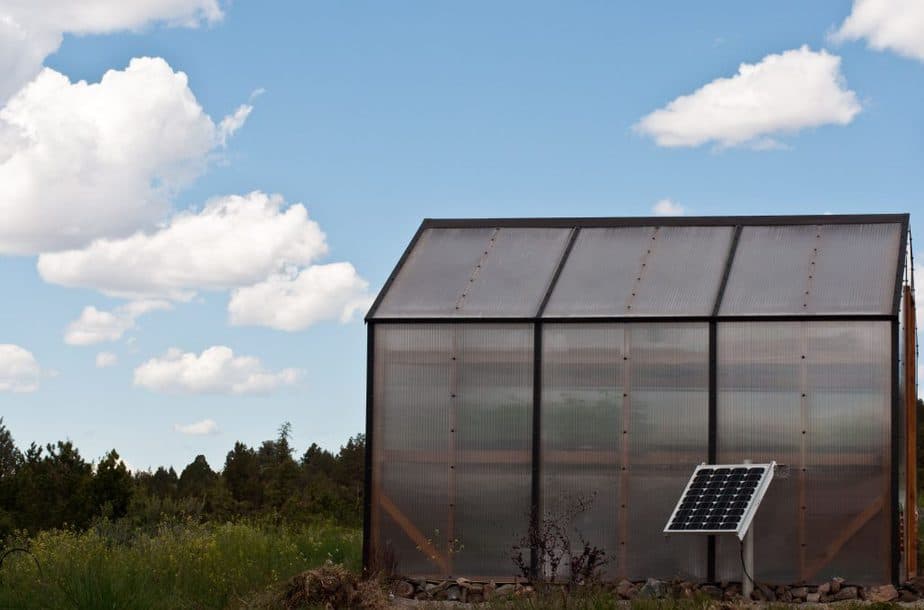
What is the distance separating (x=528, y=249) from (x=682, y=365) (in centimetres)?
352

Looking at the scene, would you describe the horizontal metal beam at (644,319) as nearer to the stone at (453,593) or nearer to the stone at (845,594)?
the stone at (845,594)

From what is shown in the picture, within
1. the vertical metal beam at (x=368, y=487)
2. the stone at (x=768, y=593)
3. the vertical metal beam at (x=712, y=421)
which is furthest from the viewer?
the vertical metal beam at (x=368, y=487)

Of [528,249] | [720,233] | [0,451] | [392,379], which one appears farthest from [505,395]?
[0,451]

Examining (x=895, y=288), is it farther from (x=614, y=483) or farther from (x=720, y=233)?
(x=614, y=483)

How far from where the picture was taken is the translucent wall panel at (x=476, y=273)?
18.5 m

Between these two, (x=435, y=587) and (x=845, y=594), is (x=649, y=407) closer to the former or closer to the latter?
(x=845, y=594)


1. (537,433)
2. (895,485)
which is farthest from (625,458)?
(895,485)

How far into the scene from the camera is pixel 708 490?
54.2 ft

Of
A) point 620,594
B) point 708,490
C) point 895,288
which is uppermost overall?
point 895,288

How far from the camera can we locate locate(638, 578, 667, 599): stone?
16750 mm

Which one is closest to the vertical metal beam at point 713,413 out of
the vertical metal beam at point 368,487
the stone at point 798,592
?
the stone at point 798,592

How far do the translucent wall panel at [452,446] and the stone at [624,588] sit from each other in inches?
60.4

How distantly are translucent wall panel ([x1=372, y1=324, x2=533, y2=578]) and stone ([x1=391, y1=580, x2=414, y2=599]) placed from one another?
9.5 inches

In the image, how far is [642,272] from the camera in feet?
61.7
